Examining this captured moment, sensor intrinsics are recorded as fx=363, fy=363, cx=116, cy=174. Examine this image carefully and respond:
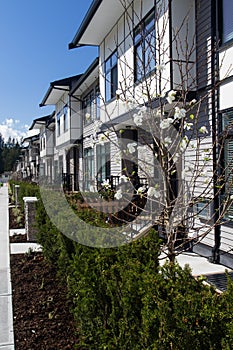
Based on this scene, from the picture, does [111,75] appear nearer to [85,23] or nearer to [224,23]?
[85,23]

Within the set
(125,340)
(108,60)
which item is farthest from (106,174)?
(125,340)

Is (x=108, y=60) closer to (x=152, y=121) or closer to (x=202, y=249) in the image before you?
(x=202, y=249)

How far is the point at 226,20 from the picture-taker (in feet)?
20.7

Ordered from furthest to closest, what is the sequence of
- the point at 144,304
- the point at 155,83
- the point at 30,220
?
the point at 30,220
the point at 155,83
the point at 144,304

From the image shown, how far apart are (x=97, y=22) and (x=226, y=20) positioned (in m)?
5.33

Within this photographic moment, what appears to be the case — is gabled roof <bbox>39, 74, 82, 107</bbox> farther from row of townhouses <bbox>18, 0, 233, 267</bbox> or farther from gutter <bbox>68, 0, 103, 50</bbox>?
gutter <bbox>68, 0, 103, 50</bbox>

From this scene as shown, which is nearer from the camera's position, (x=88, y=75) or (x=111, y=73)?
(x=111, y=73)

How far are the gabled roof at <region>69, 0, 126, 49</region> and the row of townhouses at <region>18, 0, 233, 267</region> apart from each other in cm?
3

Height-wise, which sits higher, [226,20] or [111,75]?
[111,75]

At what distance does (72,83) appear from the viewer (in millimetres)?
19828

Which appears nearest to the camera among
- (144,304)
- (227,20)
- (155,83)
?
(144,304)

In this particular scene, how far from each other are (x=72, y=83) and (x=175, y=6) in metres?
13.5

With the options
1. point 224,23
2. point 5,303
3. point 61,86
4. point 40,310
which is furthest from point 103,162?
point 40,310

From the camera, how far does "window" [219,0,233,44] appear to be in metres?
6.19
